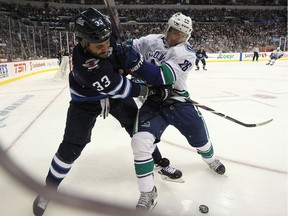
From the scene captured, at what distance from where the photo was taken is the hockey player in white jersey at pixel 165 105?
5.16ft

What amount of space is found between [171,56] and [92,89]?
1.78 feet

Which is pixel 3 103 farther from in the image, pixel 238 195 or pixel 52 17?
pixel 52 17

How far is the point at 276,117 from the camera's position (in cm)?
374

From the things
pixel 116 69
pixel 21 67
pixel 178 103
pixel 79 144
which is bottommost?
pixel 21 67

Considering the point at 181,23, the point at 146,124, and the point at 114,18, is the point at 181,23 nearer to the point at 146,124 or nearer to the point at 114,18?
the point at 114,18

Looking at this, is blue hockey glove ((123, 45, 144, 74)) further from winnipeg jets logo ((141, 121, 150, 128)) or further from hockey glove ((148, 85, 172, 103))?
winnipeg jets logo ((141, 121, 150, 128))

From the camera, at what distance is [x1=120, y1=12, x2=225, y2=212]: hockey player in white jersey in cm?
157

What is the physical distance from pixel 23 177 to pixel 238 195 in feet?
5.73

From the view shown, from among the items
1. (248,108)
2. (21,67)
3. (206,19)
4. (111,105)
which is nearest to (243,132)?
(248,108)

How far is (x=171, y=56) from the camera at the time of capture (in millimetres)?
1769

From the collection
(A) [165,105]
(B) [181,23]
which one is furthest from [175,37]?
(A) [165,105]

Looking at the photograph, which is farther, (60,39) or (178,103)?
(60,39)

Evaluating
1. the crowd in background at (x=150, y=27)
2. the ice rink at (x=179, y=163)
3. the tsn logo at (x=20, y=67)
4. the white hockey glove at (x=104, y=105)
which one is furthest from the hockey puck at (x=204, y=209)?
the tsn logo at (x=20, y=67)

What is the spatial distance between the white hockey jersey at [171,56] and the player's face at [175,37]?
3cm
